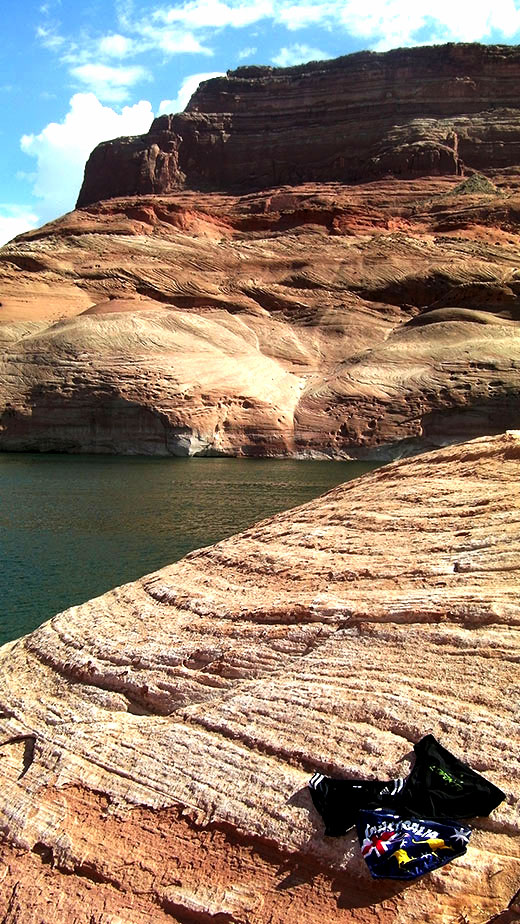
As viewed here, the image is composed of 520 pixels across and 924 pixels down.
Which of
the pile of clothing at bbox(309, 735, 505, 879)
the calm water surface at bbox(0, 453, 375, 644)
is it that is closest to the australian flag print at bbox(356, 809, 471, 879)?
the pile of clothing at bbox(309, 735, 505, 879)

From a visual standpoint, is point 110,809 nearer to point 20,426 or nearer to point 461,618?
point 461,618

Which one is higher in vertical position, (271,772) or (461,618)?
(461,618)

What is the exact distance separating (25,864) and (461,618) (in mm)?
2857

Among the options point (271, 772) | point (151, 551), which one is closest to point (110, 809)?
point (271, 772)

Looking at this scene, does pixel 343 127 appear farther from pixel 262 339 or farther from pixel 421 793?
pixel 421 793

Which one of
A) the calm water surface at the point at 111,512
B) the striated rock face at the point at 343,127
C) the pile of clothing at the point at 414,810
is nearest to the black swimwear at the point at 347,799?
the pile of clothing at the point at 414,810

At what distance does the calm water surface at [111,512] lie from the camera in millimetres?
12773

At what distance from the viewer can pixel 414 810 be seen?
3.98 m

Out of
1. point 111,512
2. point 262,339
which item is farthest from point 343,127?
point 111,512

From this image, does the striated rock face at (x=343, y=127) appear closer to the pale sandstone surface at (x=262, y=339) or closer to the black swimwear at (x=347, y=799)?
the pale sandstone surface at (x=262, y=339)

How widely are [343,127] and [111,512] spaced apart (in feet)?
228

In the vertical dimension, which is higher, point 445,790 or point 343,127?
point 343,127

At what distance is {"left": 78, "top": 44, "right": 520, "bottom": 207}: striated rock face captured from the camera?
74.4 meters

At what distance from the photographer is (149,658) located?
5684 millimetres
